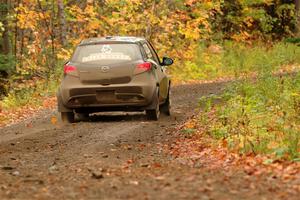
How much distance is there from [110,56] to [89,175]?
649 centimetres

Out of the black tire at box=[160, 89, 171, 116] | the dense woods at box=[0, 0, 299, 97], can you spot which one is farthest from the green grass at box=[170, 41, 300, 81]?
the black tire at box=[160, 89, 171, 116]

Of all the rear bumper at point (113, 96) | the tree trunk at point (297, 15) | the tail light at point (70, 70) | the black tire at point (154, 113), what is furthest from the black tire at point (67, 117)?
the tree trunk at point (297, 15)

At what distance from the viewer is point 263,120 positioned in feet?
37.6

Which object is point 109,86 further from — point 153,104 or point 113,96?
point 153,104

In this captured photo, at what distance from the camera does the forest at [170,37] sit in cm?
2255

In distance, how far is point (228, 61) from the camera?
31.0 meters

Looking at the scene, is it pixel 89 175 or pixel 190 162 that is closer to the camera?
pixel 89 175

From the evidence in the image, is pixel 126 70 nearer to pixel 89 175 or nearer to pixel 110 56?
pixel 110 56

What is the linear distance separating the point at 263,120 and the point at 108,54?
4.39 meters

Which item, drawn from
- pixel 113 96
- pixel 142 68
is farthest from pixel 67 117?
pixel 142 68

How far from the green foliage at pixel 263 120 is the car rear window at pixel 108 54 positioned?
203 cm

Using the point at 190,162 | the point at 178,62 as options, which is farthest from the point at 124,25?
the point at 190,162

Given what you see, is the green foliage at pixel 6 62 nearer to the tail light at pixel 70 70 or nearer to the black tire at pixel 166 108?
the black tire at pixel 166 108

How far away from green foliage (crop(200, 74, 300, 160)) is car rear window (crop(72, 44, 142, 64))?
203 cm
